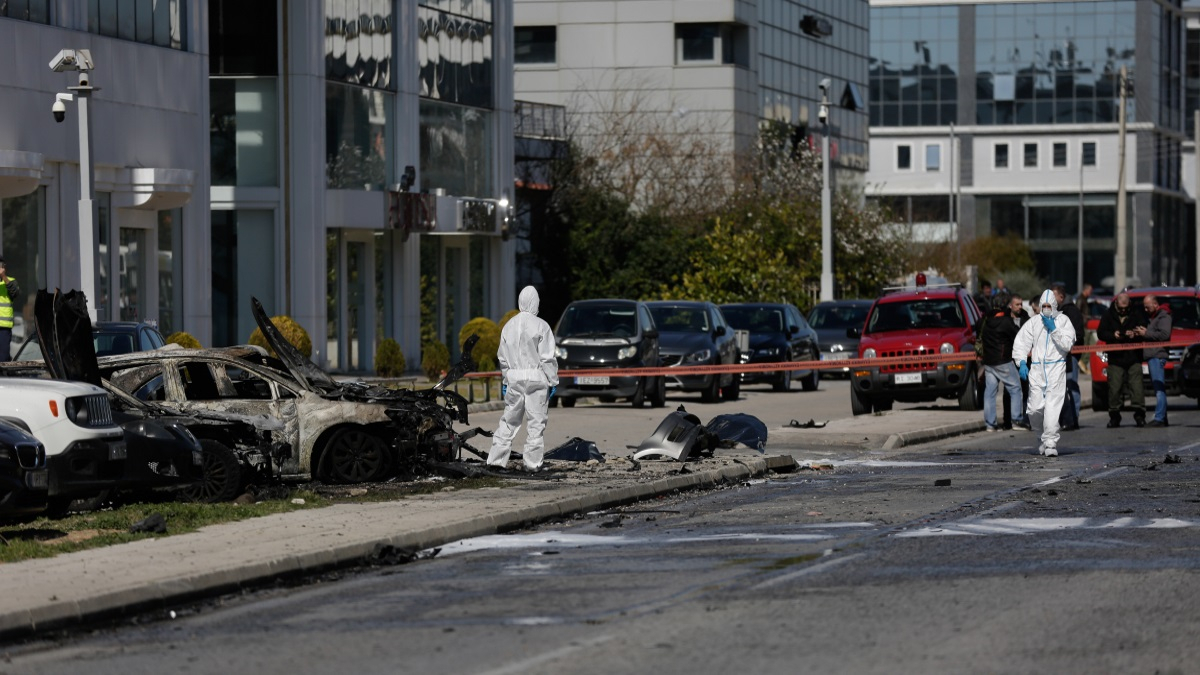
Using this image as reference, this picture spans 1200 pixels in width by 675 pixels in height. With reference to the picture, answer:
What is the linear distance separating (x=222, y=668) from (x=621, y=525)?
5975 mm

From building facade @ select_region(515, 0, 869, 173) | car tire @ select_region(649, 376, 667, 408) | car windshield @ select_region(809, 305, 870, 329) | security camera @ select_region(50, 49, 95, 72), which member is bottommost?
car tire @ select_region(649, 376, 667, 408)

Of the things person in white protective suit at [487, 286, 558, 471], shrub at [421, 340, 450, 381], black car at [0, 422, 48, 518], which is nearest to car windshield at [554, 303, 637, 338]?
shrub at [421, 340, 450, 381]

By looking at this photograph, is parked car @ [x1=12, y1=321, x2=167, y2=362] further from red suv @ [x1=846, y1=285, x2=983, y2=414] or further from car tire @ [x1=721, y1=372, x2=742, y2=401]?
car tire @ [x1=721, y1=372, x2=742, y2=401]

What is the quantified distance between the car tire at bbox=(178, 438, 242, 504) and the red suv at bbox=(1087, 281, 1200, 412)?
17472mm

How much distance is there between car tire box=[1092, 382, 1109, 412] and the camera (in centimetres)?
3053

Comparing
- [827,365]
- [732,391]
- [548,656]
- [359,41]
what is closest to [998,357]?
[827,365]

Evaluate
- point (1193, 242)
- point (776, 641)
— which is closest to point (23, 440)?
point (776, 641)

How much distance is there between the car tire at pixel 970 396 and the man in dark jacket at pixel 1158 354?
287 cm

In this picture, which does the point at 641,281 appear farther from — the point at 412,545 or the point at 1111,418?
the point at 412,545

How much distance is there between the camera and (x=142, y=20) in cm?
3350

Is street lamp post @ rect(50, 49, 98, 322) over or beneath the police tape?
over

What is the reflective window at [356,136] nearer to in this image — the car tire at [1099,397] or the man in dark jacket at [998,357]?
the car tire at [1099,397]

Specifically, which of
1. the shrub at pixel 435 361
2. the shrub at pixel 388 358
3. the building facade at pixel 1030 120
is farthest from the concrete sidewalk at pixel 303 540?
the building facade at pixel 1030 120

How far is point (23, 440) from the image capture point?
13.0 meters
